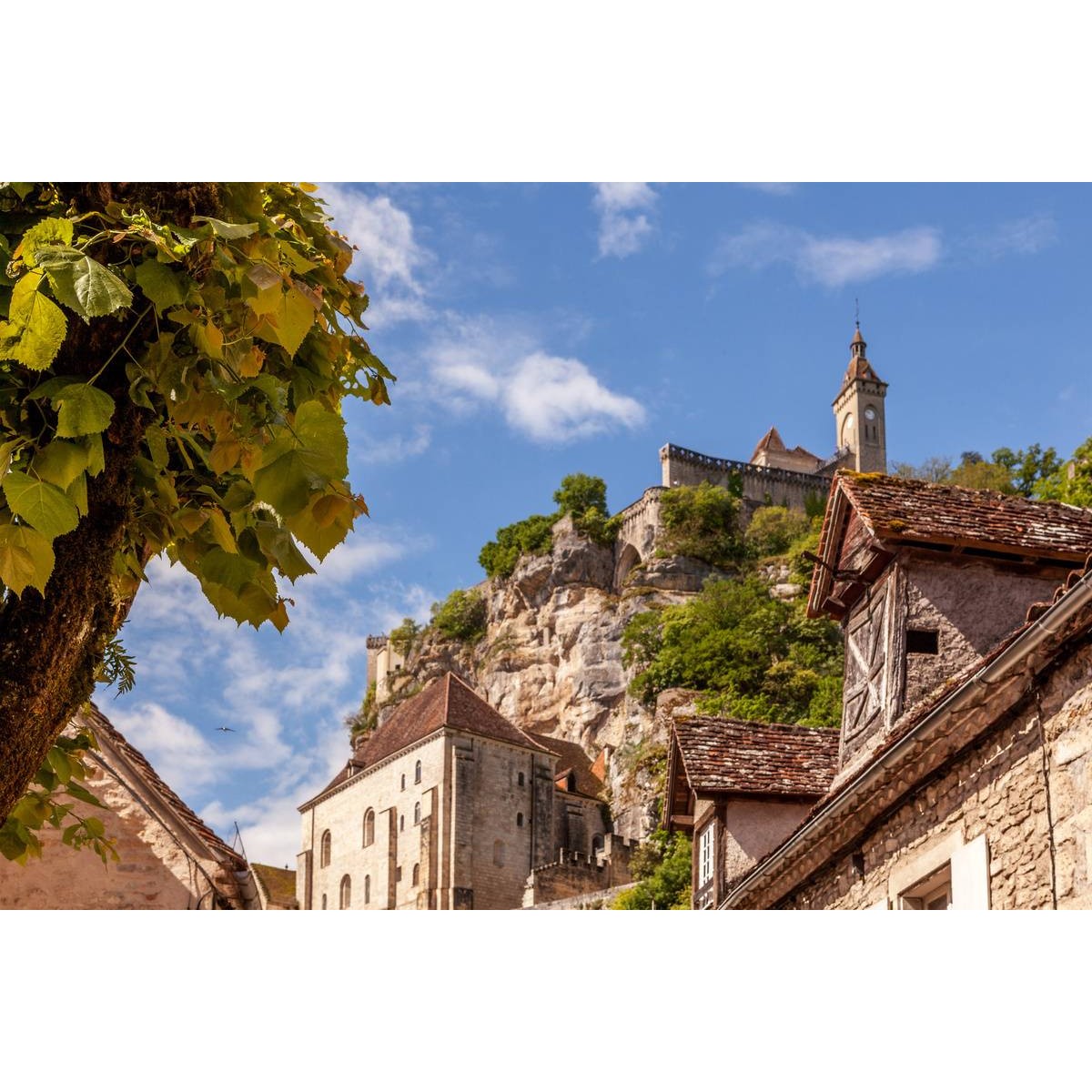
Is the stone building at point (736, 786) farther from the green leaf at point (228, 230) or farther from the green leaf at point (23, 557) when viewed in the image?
the green leaf at point (23, 557)

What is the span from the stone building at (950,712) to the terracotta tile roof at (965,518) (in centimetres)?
2

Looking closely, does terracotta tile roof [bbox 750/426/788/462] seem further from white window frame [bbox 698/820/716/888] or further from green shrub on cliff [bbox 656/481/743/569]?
white window frame [bbox 698/820/716/888]

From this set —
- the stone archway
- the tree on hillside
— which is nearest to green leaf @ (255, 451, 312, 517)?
the tree on hillside

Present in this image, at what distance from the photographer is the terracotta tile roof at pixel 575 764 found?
197 feet

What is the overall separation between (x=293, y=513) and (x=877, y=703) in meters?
9.12

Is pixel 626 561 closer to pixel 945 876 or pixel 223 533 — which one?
pixel 945 876

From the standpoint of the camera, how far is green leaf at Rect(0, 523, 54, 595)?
3141 millimetres

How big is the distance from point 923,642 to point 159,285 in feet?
29.7

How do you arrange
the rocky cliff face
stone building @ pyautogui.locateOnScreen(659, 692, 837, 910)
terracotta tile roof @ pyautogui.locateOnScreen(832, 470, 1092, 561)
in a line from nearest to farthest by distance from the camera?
terracotta tile roof @ pyautogui.locateOnScreen(832, 470, 1092, 561), stone building @ pyautogui.locateOnScreen(659, 692, 837, 910), the rocky cliff face

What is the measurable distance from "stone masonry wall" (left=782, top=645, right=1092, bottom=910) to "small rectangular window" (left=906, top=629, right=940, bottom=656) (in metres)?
3.52

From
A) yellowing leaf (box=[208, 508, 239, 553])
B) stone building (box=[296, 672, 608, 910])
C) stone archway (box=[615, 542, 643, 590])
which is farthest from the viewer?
stone archway (box=[615, 542, 643, 590])

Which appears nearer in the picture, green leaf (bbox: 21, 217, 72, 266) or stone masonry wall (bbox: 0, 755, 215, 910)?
green leaf (bbox: 21, 217, 72, 266)

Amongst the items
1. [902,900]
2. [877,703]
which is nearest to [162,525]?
[902,900]

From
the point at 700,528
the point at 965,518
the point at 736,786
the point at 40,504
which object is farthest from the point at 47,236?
the point at 700,528
